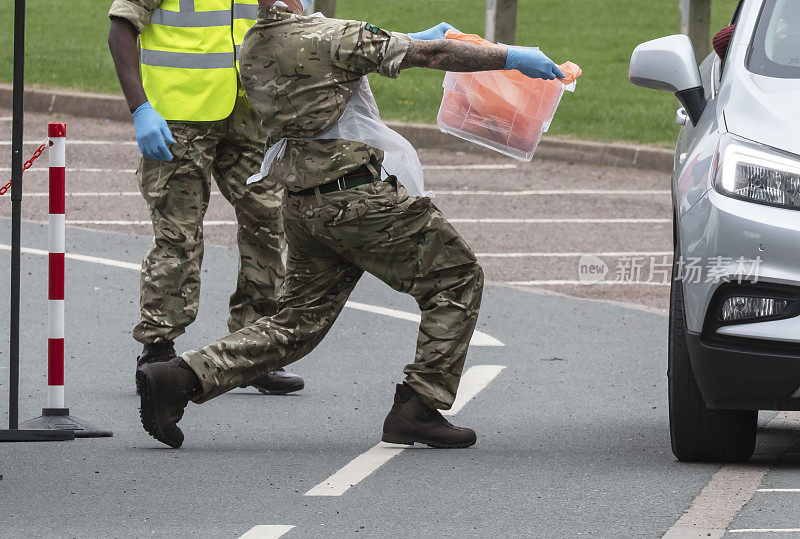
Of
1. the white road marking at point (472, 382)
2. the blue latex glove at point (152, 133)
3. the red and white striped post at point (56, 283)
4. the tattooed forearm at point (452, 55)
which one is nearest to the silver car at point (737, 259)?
the tattooed forearm at point (452, 55)

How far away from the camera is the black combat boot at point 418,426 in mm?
5824

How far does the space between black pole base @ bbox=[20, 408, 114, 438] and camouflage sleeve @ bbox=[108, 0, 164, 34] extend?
157cm

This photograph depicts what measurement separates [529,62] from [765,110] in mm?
785

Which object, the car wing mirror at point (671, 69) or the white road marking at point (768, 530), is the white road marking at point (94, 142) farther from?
the white road marking at point (768, 530)

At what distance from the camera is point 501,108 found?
19.6ft

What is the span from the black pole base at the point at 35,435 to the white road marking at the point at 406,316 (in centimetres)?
270

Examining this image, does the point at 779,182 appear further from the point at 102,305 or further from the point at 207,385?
the point at 102,305

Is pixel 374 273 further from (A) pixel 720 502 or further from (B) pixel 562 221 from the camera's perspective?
(B) pixel 562 221

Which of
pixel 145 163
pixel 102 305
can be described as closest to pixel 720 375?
pixel 145 163

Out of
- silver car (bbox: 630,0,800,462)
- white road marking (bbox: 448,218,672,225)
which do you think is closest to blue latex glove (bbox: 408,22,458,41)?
silver car (bbox: 630,0,800,462)

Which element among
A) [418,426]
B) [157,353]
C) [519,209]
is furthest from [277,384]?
[519,209]

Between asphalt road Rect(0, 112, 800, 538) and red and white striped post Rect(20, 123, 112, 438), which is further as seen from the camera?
red and white striped post Rect(20, 123, 112, 438)

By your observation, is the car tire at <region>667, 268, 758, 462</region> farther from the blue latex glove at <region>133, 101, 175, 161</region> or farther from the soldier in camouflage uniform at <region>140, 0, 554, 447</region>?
the blue latex glove at <region>133, 101, 175, 161</region>

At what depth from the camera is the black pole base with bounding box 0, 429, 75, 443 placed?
5836 mm
